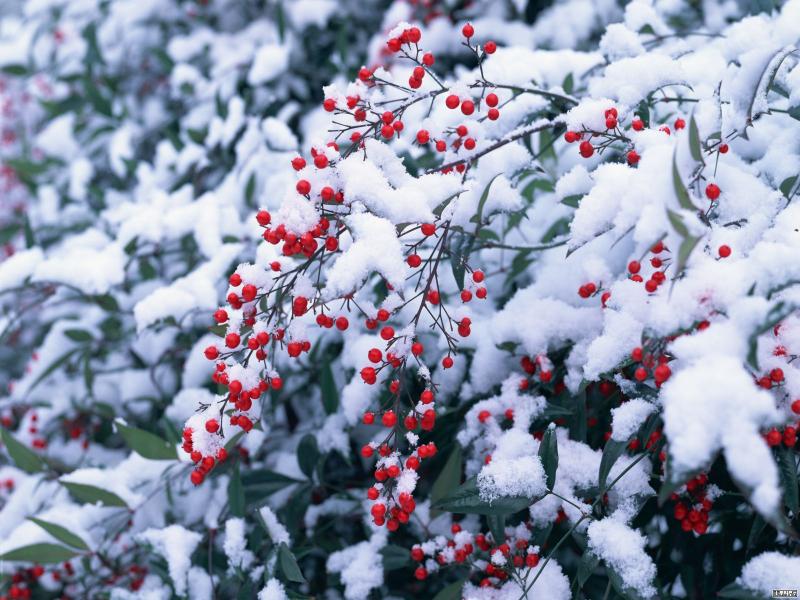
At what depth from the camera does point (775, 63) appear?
134 centimetres

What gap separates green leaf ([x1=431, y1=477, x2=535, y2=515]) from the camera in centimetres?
135

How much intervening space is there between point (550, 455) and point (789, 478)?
16.0 inches

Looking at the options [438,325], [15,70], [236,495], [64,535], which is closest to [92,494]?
[64,535]

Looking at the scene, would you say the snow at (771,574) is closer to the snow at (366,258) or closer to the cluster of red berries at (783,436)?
the cluster of red berries at (783,436)

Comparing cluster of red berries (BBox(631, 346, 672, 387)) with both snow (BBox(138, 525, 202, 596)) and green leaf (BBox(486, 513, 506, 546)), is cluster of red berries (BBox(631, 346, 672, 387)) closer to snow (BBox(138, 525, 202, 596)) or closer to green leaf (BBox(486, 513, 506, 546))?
green leaf (BBox(486, 513, 506, 546))

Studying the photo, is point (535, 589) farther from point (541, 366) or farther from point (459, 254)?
point (459, 254)

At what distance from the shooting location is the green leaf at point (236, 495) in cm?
178

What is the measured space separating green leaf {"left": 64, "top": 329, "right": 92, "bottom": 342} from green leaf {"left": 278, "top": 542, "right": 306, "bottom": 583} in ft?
4.03

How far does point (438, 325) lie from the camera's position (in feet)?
4.96

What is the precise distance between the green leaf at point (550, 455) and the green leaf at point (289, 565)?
0.55m

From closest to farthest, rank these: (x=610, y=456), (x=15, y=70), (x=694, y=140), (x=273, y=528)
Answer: (x=694, y=140) → (x=610, y=456) → (x=273, y=528) → (x=15, y=70)

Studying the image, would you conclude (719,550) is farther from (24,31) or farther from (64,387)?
(24,31)

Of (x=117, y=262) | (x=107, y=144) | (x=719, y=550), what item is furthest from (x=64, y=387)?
(x=719, y=550)

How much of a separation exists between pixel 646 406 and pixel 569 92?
99 centimetres
